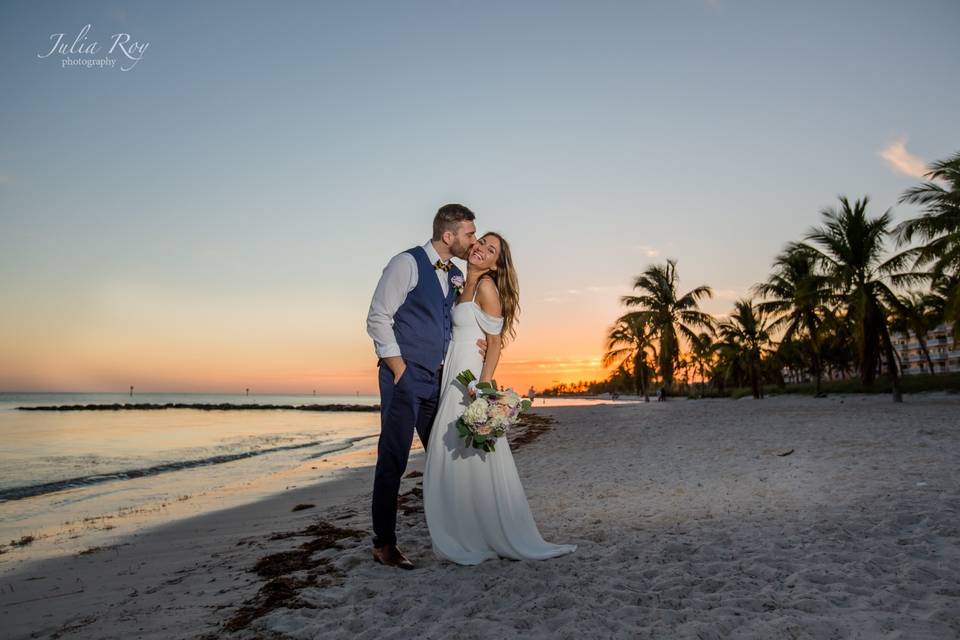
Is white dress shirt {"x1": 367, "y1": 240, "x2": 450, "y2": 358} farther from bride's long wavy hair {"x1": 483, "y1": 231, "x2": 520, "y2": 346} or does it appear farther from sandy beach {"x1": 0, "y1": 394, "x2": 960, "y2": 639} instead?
sandy beach {"x1": 0, "y1": 394, "x2": 960, "y2": 639}

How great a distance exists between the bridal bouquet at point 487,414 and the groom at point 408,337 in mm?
319

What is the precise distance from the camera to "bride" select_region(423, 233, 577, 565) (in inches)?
141

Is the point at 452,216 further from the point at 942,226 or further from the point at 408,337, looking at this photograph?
the point at 942,226

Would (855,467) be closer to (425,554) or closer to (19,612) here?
(425,554)

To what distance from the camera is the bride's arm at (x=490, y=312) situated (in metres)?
3.58

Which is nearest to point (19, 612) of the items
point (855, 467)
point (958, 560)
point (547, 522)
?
point (547, 522)

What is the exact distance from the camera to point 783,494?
560 centimetres

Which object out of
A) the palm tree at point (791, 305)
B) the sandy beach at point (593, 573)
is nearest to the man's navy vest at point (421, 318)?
the sandy beach at point (593, 573)

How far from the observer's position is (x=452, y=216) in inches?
143

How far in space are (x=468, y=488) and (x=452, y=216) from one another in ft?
6.06

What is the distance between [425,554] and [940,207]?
2162cm

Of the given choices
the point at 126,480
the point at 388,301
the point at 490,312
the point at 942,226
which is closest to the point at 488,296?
the point at 490,312

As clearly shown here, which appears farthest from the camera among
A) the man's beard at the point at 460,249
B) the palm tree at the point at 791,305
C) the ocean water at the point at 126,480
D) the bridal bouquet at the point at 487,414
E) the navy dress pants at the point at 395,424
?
the palm tree at the point at 791,305

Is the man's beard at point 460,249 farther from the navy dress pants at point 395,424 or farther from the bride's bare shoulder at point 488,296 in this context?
the navy dress pants at point 395,424
